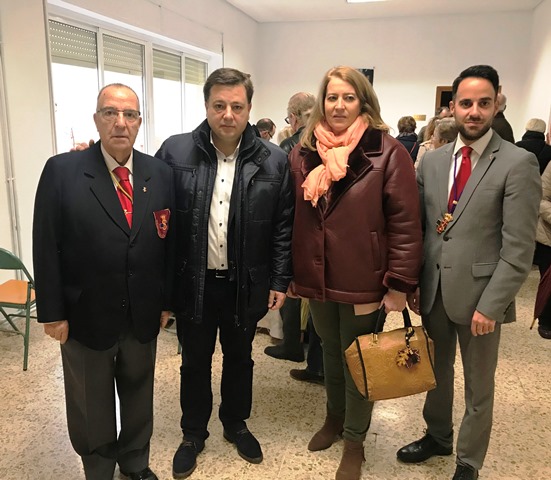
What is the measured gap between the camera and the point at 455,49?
816 cm

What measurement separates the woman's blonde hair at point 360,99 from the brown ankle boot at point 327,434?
50.5 inches

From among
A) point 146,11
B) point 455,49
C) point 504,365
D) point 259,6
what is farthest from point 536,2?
point 504,365

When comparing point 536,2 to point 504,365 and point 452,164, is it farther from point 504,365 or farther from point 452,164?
point 452,164

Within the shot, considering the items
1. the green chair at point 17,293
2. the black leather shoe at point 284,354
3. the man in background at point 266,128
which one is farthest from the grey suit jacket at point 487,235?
the man in background at point 266,128

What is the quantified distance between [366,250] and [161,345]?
6.73 ft

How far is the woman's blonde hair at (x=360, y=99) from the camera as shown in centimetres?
182

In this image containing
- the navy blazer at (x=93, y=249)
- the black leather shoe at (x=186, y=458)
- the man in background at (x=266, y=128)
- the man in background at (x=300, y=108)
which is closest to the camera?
the navy blazer at (x=93, y=249)

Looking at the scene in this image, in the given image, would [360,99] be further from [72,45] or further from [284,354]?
[72,45]

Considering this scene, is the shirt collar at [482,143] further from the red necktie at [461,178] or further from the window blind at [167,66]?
the window blind at [167,66]

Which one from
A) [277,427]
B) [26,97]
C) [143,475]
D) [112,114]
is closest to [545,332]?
[277,427]

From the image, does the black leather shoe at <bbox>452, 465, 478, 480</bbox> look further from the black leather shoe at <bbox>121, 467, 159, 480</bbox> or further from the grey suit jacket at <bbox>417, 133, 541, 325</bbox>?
the black leather shoe at <bbox>121, 467, 159, 480</bbox>

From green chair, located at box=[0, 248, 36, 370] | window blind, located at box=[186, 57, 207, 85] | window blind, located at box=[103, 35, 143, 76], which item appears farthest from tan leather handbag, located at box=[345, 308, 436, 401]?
window blind, located at box=[186, 57, 207, 85]

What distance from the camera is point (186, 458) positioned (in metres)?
2.09

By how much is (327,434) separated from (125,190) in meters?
1.46
